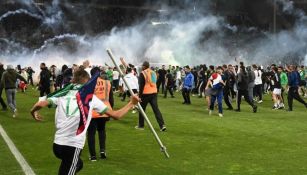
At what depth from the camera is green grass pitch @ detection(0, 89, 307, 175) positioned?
9.12 m

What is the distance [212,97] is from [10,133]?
780 centimetres

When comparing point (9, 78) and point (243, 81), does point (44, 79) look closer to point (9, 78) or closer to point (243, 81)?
point (9, 78)

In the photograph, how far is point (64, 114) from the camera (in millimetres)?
5828

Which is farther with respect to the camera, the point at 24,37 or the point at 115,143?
the point at 24,37

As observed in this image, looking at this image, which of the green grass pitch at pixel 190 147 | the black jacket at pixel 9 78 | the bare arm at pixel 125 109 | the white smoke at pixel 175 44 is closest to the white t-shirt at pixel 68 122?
the bare arm at pixel 125 109

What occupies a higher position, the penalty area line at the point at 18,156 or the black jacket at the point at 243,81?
the black jacket at the point at 243,81

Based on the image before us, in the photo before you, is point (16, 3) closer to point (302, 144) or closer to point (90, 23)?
point (90, 23)

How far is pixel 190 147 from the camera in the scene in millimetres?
11438

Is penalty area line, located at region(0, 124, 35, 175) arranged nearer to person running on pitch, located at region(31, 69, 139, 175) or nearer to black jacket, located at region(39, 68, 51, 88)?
person running on pitch, located at region(31, 69, 139, 175)

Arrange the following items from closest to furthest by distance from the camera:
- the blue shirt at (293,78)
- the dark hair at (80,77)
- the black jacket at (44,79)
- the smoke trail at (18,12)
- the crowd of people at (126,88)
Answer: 1. the crowd of people at (126,88)
2. the dark hair at (80,77)
3. the blue shirt at (293,78)
4. the black jacket at (44,79)
5. the smoke trail at (18,12)

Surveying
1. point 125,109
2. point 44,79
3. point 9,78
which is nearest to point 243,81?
point 44,79

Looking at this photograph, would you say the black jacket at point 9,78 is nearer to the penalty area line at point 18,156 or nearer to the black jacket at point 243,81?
the penalty area line at point 18,156

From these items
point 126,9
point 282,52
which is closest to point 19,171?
point 282,52

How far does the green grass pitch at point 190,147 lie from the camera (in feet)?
29.9
